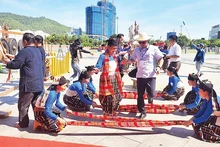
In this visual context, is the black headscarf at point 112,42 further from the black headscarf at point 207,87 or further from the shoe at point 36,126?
the shoe at point 36,126

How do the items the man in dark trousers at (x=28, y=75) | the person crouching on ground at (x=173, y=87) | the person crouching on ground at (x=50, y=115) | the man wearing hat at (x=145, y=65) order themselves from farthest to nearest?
the person crouching on ground at (x=173, y=87) → the man wearing hat at (x=145, y=65) → the man in dark trousers at (x=28, y=75) → the person crouching on ground at (x=50, y=115)

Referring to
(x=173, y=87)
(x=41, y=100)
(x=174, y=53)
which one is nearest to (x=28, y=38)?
(x=41, y=100)

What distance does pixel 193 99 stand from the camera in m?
4.38

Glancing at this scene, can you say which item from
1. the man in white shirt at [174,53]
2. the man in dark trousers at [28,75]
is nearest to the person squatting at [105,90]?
the man in dark trousers at [28,75]

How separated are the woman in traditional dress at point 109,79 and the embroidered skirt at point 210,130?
154 cm

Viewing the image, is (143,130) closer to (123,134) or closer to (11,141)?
(123,134)

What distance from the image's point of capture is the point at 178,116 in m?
4.31

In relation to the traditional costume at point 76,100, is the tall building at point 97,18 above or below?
above

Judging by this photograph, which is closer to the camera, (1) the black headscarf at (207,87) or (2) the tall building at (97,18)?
(1) the black headscarf at (207,87)

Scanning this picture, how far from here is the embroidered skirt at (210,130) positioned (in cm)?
310

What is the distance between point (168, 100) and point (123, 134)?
258 centimetres

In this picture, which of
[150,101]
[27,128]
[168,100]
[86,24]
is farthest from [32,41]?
[86,24]

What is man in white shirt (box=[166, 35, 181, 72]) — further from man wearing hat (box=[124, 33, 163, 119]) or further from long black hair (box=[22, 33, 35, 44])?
long black hair (box=[22, 33, 35, 44])

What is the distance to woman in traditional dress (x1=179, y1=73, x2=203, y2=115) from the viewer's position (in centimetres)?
404
